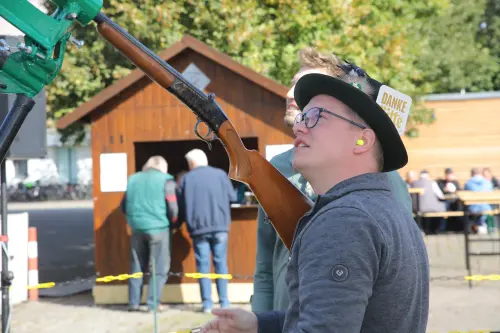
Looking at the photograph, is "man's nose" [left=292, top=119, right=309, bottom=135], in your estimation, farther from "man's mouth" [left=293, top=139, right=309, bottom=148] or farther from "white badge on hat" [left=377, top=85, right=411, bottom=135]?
"white badge on hat" [left=377, top=85, right=411, bottom=135]

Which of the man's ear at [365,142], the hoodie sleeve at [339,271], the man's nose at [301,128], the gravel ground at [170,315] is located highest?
the man's nose at [301,128]

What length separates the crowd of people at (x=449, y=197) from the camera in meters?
18.9

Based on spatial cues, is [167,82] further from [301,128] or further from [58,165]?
[58,165]

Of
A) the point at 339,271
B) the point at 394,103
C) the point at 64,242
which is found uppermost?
the point at 394,103

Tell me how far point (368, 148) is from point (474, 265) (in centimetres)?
1244

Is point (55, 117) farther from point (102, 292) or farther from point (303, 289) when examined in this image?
point (303, 289)

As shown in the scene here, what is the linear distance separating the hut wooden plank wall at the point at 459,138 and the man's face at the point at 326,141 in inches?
805

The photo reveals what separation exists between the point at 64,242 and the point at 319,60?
1873 cm

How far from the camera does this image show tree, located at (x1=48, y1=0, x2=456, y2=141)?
524 inches

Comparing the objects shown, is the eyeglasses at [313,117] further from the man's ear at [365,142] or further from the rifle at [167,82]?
the rifle at [167,82]

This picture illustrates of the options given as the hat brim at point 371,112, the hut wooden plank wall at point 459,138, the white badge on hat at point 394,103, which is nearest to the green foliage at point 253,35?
the hut wooden plank wall at point 459,138

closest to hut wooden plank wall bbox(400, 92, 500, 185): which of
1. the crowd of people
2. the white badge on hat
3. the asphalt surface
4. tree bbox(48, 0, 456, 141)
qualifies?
the crowd of people

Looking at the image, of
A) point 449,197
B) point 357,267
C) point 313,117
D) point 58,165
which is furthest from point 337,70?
point 58,165

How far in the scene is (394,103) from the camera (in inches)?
114
